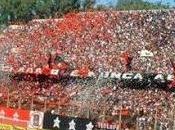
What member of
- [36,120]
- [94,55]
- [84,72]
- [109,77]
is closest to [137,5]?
[94,55]

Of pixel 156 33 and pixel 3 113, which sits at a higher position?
pixel 156 33

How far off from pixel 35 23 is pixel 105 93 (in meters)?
18.6

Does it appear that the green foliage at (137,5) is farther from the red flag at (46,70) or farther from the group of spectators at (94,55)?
the red flag at (46,70)

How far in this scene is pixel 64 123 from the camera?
31234 mm

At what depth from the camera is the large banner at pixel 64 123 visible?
30109 mm

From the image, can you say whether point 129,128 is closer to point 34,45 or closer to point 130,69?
point 130,69

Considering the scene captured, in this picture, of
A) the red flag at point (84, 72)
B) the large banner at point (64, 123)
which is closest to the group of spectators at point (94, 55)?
the red flag at point (84, 72)

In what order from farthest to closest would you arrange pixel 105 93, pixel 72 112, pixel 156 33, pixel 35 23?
pixel 35 23 < pixel 156 33 < pixel 105 93 < pixel 72 112

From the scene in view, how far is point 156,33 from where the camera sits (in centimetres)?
4631

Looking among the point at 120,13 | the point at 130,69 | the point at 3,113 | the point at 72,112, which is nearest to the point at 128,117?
the point at 72,112

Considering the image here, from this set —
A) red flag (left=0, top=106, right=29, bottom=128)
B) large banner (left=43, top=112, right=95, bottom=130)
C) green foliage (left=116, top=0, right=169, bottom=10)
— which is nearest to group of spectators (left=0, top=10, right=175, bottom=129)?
red flag (left=0, top=106, right=29, bottom=128)

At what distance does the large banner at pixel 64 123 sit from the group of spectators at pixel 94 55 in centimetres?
79

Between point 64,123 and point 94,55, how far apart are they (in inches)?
628

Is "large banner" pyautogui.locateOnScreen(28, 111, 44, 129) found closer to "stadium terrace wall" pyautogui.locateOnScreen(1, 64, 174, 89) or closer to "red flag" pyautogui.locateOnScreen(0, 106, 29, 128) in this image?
"red flag" pyautogui.locateOnScreen(0, 106, 29, 128)
